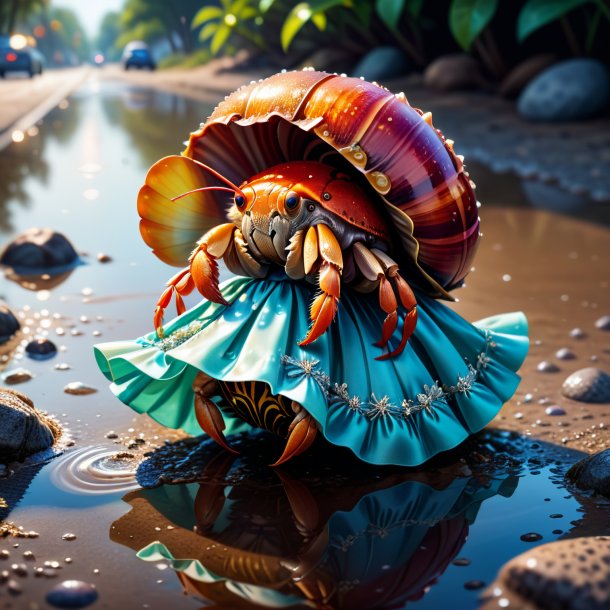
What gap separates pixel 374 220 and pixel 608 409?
1.52 m

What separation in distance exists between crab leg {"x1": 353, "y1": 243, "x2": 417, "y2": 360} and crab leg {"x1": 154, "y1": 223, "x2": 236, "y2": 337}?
1.60 feet

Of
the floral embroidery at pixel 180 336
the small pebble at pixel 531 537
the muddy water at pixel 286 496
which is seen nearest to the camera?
the muddy water at pixel 286 496

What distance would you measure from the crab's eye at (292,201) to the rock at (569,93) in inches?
357

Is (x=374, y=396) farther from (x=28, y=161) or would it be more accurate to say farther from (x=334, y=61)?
(x=334, y=61)

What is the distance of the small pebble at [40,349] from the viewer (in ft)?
14.5

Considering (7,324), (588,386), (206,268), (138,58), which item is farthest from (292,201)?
(138,58)

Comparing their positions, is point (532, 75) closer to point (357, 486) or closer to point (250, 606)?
point (357, 486)

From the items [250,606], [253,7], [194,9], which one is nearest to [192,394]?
[250,606]

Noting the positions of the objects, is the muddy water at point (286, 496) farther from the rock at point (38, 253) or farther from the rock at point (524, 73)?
the rock at point (524, 73)

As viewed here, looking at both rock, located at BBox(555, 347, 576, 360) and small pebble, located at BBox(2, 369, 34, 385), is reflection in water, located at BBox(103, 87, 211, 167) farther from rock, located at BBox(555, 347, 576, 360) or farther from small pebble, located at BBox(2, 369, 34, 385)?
rock, located at BBox(555, 347, 576, 360)

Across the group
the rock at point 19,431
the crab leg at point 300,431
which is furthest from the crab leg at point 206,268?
the rock at point 19,431

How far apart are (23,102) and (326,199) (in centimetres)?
1660

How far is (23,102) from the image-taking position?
18.1 m

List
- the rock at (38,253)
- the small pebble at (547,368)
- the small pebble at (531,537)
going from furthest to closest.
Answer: the rock at (38,253) < the small pebble at (547,368) < the small pebble at (531,537)
